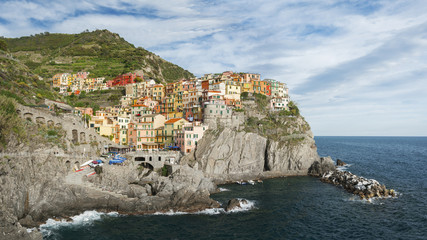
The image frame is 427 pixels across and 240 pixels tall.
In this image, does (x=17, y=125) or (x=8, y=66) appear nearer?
(x=17, y=125)

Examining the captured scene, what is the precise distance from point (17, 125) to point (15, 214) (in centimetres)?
1918

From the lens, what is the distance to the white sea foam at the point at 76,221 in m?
36.2

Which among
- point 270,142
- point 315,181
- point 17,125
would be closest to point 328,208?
point 315,181

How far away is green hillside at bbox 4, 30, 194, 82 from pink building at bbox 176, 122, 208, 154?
72.2 meters

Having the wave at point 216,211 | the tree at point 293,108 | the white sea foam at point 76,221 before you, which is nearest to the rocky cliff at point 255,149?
the tree at point 293,108

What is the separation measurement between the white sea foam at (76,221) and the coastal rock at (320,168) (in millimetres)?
52066

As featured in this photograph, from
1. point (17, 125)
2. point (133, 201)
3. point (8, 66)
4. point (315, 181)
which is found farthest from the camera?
point (8, 66)

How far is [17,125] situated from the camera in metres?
48.7

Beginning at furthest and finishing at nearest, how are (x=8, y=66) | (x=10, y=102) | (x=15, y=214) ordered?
(x=8, y=66), (x=10, y=102), (x=15, y=214)

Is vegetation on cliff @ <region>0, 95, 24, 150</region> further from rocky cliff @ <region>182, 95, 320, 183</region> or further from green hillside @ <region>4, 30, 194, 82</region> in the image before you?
green hillside @ <region>4, 30, 194, 82</region>

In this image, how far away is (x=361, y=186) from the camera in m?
55.5

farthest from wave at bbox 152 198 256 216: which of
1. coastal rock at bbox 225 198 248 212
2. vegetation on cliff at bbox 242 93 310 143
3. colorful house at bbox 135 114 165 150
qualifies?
colorful house at bbox 135 114 165 150

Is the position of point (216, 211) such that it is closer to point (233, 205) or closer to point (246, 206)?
point (233, 205)

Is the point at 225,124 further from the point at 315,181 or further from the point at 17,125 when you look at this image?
the point at 17,125
